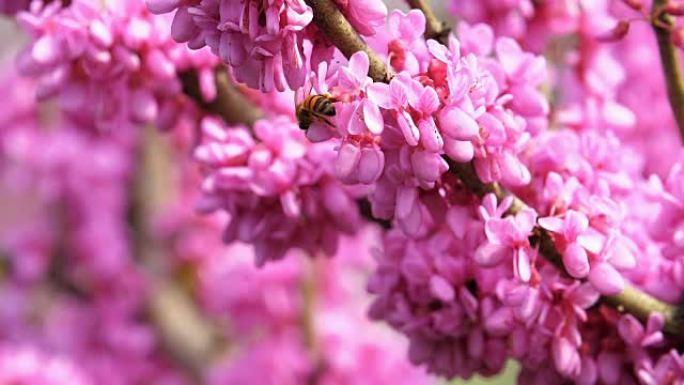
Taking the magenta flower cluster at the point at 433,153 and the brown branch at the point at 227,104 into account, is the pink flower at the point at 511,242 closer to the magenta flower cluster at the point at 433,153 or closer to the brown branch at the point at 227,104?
the magenta flower cluster at the point at 433,153

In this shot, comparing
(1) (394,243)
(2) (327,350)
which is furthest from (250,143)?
(2) (327,350)

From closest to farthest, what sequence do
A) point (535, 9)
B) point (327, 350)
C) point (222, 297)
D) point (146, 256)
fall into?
1. point (535, 9)
2. point (327, 350)
3. point (222, 297)
4. point (146, 256)

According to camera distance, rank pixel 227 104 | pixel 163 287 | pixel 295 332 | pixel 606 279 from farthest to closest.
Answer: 1. pixel 163 287
2. pixel 295 332
3. pixel 227 104
4. pixel 606 279

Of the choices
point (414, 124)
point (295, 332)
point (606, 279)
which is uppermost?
point (414, 124)

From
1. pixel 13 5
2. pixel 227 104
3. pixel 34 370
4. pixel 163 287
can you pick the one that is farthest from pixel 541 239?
pixel 163 287

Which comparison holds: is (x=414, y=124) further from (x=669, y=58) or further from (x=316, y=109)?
(x=669, y=58)

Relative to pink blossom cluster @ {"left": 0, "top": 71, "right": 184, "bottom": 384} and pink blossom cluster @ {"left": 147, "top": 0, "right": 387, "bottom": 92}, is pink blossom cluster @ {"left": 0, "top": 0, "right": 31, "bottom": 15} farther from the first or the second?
pink blossom cluster @ {"left": 0, "top": 71, "right": 184, "bottom": 384}

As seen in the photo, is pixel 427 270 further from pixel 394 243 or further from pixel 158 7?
pixel 158 7
